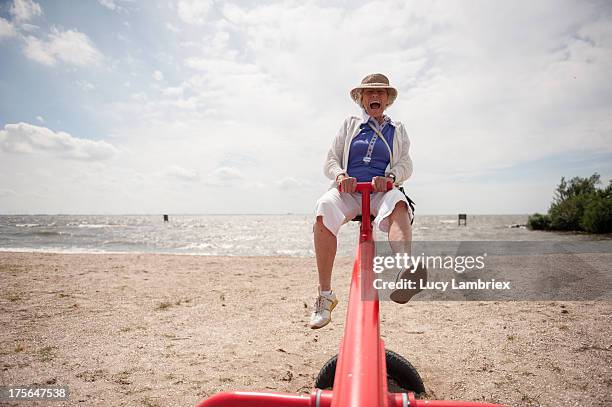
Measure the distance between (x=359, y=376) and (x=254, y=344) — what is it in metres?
3.18

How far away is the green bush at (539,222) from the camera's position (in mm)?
33562

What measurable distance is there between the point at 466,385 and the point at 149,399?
2827mm

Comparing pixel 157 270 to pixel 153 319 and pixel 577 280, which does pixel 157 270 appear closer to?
pixel 153 319

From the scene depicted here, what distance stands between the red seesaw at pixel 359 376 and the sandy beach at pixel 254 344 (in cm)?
143

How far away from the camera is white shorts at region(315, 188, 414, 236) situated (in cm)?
243

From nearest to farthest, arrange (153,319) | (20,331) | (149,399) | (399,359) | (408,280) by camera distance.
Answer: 1. (408,280)
2. (399,359)
3. (149,399)
4. (20,331)
5. (153,319)

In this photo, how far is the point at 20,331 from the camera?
455cm

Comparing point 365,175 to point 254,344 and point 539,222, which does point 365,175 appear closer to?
point 254,344

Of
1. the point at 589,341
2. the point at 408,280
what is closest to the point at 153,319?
the point at 408,280

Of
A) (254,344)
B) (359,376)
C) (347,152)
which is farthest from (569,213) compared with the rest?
(359,376)

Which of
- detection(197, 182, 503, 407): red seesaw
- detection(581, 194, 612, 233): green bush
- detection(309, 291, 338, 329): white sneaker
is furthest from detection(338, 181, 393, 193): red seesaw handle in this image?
detection(581, 194, 612, 233): green bush

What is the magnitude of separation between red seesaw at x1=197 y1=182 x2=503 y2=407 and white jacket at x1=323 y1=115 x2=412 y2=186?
982 millimetres

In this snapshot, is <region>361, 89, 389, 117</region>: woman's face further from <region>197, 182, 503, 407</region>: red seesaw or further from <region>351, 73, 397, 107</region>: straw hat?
<region>197, 182, 503, 407</region>: red seesaw

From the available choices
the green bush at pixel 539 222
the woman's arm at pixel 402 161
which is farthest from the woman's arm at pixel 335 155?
the green bush at pixel 539 222
